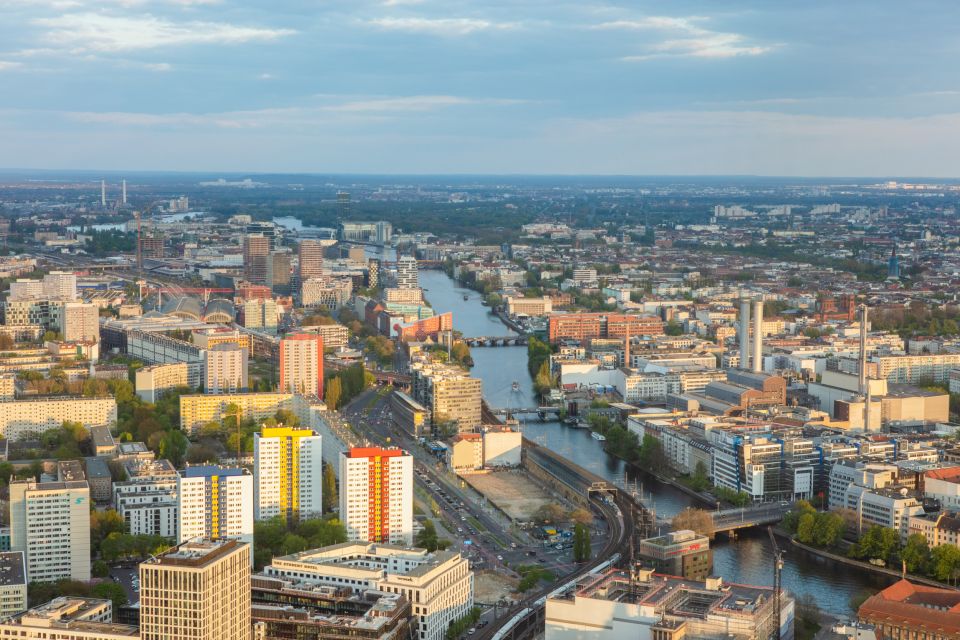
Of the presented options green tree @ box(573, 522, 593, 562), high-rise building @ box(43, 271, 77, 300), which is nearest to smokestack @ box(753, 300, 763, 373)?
green tree @ box(573, 522, 593, 562)

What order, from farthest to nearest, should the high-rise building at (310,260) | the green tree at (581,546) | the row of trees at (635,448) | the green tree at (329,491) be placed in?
the high-rise building at (310,260)
the row of trees at (635,448)
the green tree at (329,491)
the green tree at (581,546)

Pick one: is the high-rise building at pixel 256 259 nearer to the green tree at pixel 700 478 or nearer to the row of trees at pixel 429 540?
the green tree at pixel 700 478

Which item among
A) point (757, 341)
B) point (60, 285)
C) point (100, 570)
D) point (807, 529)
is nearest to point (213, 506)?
point (100, 570)

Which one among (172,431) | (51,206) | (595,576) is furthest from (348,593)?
(51,206)

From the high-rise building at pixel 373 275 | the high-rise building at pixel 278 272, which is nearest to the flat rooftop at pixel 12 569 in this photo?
the high-rise building at pixel 278 272

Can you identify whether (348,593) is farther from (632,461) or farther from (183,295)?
(183,295)

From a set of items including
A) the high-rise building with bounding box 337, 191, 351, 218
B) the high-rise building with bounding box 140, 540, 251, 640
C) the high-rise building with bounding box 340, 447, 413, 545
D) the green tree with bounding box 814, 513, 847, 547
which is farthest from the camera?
the high-rise building with bounding box 337, 191, 351, 218

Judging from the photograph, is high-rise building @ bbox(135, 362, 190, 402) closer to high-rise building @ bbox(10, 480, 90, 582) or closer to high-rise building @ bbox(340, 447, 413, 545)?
high-rise building @ bbox(340, 447, 413, 545)
